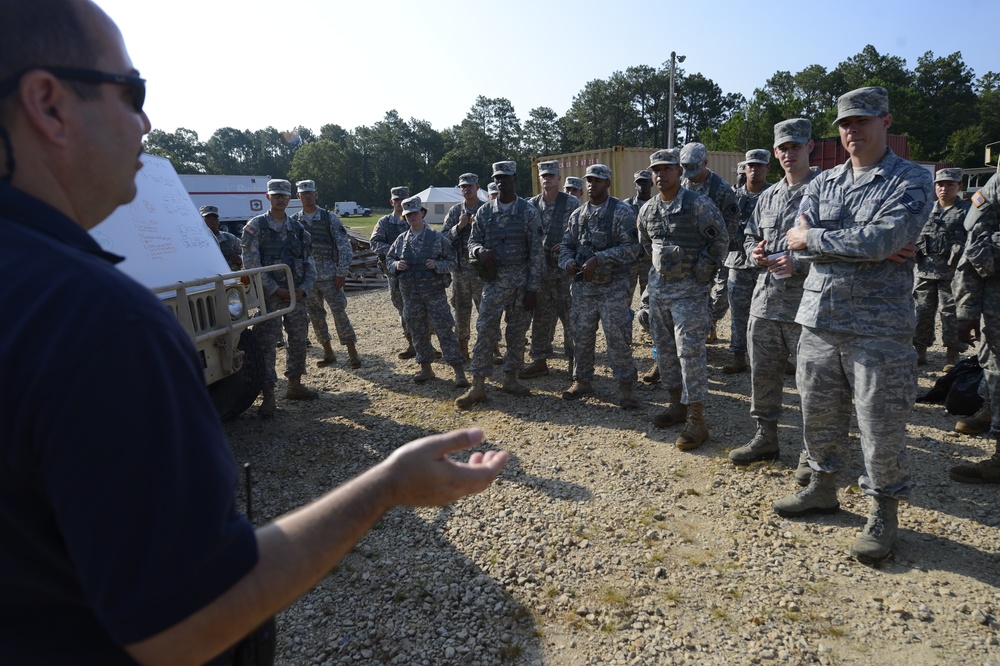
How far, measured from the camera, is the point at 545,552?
3309 mm

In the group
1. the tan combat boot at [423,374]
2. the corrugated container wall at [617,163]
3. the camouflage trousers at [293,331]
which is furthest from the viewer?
the corrugated container wall at [617,163]

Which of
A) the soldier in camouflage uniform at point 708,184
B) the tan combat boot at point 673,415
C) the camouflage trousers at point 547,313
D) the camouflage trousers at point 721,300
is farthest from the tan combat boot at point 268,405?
the camouflage trousers at point 721,300

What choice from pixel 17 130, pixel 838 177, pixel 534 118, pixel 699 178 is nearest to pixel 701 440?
pixel 838 177

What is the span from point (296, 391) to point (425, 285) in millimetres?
1683

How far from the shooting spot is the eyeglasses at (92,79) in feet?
2.59

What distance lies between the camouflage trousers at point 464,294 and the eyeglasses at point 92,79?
6.49 meters

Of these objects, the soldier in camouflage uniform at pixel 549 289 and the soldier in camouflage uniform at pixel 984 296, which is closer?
the soldier in camouflage uniform at pixel 984 296

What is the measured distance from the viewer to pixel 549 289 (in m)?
6.83

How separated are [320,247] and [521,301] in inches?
102

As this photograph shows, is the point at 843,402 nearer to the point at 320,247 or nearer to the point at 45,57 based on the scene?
the point at 45,57

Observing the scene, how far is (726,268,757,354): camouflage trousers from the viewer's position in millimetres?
6188

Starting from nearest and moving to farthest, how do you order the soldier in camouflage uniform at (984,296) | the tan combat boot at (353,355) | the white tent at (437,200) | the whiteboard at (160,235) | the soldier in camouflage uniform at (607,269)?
the whiteboard at (160,235) < the soldier in camouflage uniform at (984,296) < the soldier in camouflage uniform at (607,269) < the tan combat boot at (353,355) < the white tent at (437,200)

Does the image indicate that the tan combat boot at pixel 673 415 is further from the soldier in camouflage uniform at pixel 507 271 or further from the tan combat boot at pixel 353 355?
the tan combat boot at pixel 353 355

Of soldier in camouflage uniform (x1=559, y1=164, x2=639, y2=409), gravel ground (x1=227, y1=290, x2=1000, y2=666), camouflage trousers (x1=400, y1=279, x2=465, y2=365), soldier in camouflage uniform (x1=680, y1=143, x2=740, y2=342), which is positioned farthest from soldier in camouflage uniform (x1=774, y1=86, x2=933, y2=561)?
camouflage trousers (x1=400, y1=279, x2=465, y2=365)
